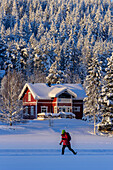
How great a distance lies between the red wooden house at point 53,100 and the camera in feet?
159

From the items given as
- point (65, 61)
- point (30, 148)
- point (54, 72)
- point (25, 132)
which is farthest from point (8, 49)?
point (30, 148)

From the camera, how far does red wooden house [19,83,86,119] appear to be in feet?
159

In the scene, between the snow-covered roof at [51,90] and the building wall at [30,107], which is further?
the building wall at [30,107]

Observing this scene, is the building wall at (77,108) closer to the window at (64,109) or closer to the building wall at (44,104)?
the window at (64,109)

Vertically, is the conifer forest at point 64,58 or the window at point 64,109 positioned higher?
the conifer forest at point 64,58

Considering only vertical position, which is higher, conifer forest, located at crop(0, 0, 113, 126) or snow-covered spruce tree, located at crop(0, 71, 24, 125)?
conifer forest, located at crop(0, 0, 113, 126)
